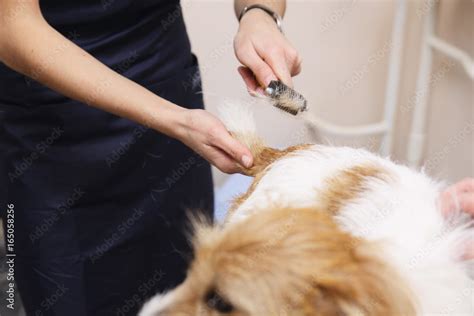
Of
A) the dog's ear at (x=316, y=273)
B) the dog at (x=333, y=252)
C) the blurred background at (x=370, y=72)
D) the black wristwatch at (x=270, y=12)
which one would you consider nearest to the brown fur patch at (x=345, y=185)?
the dog at (x=333, y=252)

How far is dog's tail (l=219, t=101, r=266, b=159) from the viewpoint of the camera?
1034 millimetres

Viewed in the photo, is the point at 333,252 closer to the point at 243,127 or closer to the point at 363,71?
the point at 243,127

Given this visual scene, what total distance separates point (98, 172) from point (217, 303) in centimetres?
46

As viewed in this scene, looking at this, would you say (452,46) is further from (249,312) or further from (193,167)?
(249,312)

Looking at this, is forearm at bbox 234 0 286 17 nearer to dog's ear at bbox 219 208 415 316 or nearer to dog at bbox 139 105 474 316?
dog at bbox 139 105 474 316

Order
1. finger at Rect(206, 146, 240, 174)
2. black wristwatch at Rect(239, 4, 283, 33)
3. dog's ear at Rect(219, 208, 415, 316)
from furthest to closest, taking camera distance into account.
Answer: black wristwatch at Rect(239, 4, 283, 33) → finger at Rect(206, 146, 240, 174) → dog's ear at Rect(219, 208, 415, 316)

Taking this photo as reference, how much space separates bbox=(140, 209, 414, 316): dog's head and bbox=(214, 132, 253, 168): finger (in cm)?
20

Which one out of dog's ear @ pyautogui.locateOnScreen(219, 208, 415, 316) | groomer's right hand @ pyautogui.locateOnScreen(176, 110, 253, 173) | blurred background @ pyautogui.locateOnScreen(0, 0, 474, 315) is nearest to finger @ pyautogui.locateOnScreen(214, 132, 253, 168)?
groomer's right hand @ pyautogui.locateOnScreen(176, 110, 253, 173)

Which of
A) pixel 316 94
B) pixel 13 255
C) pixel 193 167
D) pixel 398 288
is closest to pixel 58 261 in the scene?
pixel 13 255

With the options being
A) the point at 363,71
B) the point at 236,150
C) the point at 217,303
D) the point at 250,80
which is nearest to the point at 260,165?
the point at 236,150

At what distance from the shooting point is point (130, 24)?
1.11 m

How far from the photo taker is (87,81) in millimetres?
912

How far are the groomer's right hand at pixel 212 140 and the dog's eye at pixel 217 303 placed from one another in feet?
0.84

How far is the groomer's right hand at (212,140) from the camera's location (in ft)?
3.09
